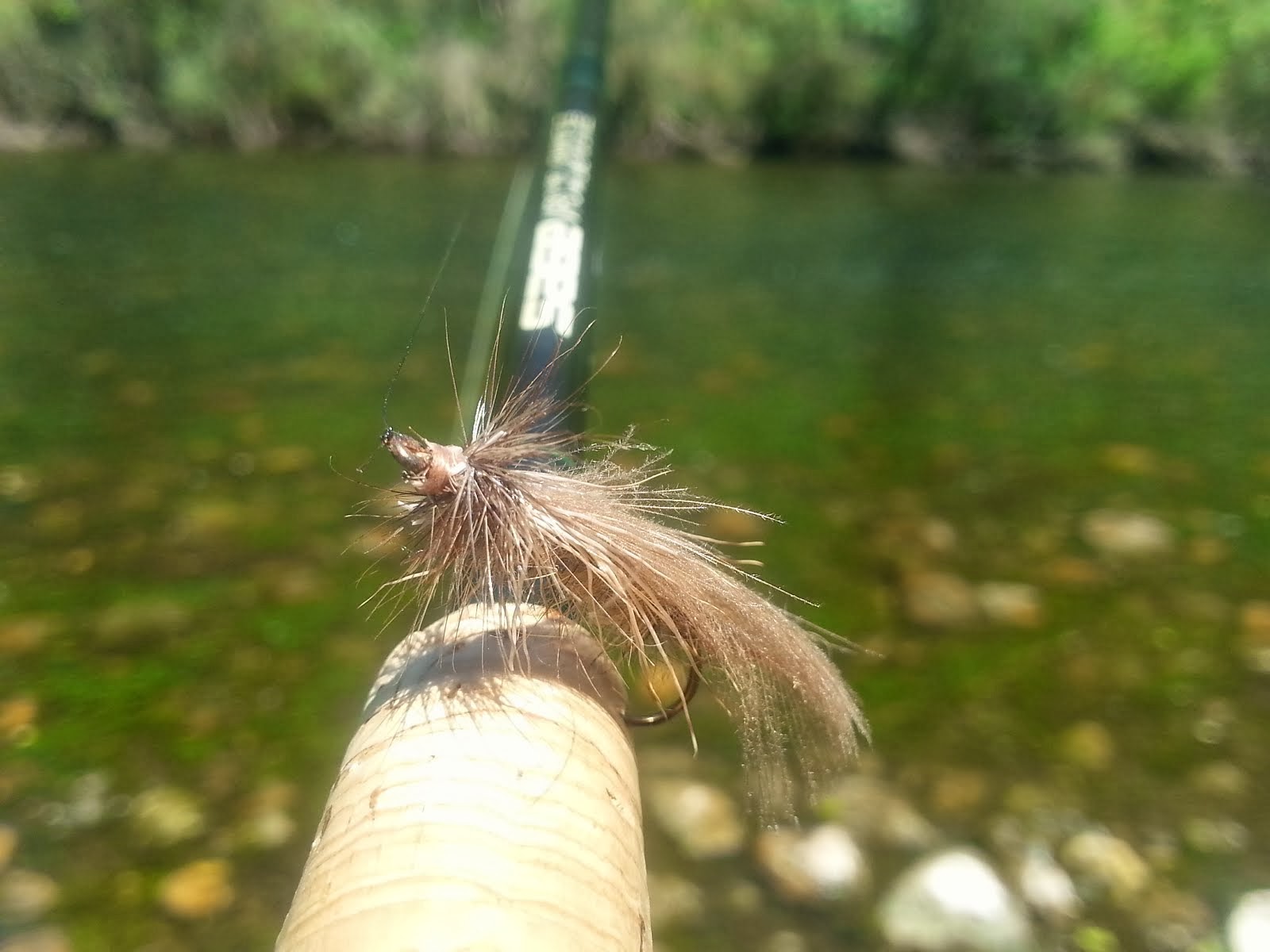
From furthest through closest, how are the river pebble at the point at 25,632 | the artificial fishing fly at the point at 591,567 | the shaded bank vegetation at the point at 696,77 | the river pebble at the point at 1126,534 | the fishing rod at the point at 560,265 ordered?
the shaded bank vegetation at the point at 696,77
the river pebble at the point at 1126,534
the river pebble at the point at 25,632
the fishing rod at the point at 560,265
the artificial fishing fly at the point at 591,567

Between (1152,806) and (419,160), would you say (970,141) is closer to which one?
(419,160)

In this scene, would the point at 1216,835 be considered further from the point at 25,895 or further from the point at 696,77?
the point at 696,77

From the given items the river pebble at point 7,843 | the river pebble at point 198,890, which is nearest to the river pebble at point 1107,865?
the river pebble at point 198,890

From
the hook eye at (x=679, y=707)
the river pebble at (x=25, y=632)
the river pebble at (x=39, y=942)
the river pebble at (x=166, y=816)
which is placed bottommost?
the river pebble at (x=39, y=942)

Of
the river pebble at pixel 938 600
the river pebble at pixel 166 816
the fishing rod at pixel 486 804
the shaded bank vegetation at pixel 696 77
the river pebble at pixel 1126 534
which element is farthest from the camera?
the shaded bank vegetation at pixel 696 77

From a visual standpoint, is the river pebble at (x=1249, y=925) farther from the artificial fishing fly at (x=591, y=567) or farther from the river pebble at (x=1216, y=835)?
the artificial fishing fly at (x=591, y=567)

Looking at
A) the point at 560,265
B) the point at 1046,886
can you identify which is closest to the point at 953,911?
the point at 1046,886
